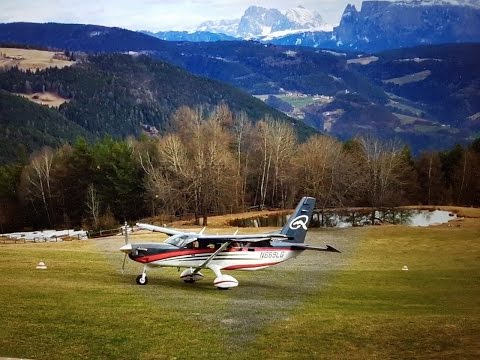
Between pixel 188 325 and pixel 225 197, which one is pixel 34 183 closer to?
pixel 225 197

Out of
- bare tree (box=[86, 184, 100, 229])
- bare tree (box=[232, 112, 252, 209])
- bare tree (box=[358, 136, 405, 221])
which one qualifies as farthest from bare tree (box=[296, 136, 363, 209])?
bare tree (box=[86, 184, 100, 229])

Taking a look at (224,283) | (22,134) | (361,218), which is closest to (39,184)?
(361,218)

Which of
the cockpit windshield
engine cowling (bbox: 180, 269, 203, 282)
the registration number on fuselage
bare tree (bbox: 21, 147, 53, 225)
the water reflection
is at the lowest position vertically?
the water reflection

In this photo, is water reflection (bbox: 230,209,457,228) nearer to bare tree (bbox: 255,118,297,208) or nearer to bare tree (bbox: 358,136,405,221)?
bare tree (bbox: 358,136,405,221)

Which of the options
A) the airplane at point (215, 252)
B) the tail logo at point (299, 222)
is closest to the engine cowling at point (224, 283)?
the airplane at point (215, 252)

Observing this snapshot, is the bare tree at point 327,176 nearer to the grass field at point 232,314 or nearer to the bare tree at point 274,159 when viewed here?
the bare tree at point 274,159
